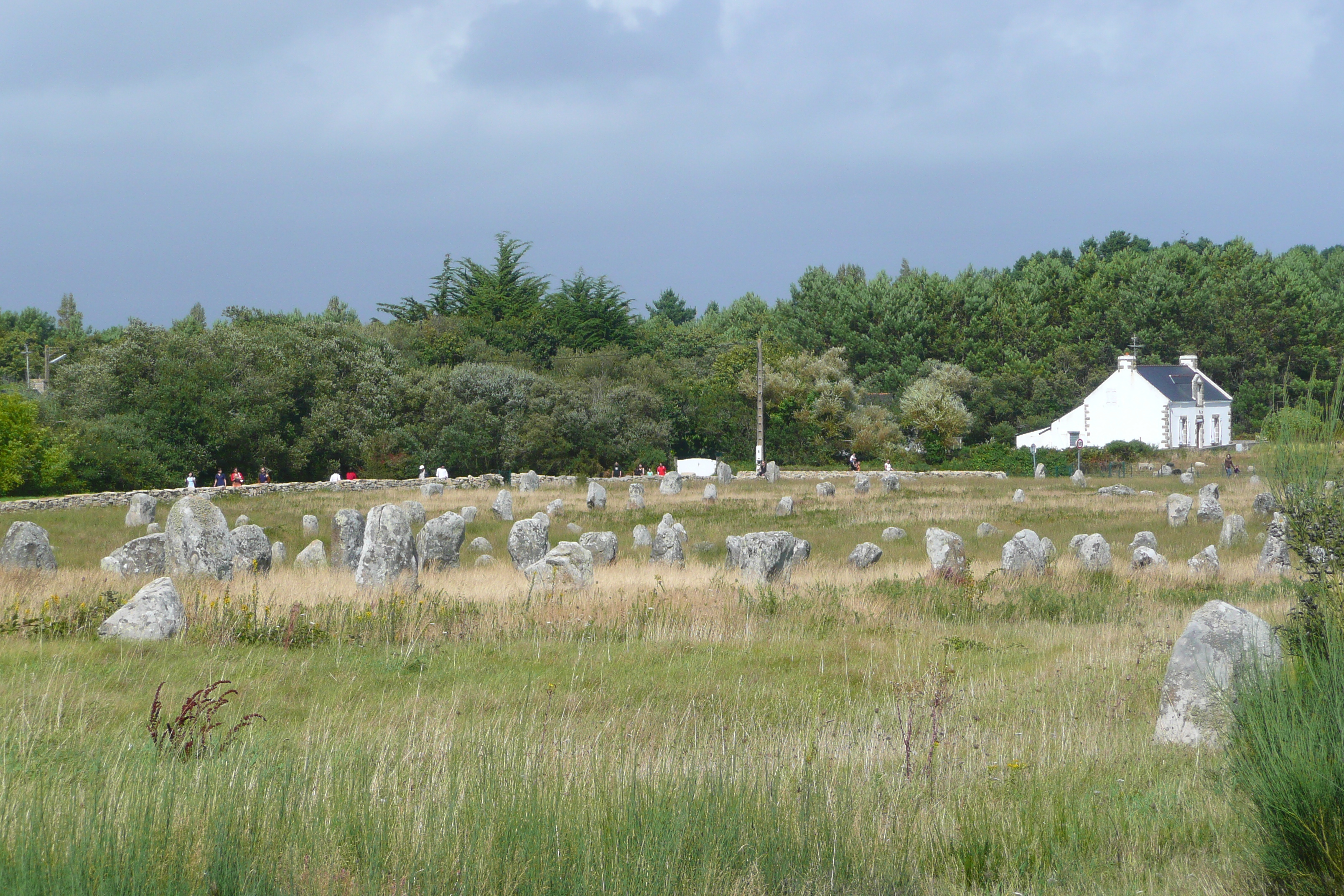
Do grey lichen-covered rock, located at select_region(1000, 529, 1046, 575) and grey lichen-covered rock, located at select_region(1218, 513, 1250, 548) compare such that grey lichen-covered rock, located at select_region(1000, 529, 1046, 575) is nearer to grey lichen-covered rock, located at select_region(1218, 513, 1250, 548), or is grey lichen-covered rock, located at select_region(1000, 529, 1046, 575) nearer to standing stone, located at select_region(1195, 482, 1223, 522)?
grey lichen-covered rock, located at select_region(1218, 513, 1250, 548)

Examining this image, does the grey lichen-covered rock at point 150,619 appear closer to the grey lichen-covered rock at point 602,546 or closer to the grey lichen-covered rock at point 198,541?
the grey lichen-covered rock at point 198,541

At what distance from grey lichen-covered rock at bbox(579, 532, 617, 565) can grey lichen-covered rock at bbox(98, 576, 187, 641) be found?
392 inches

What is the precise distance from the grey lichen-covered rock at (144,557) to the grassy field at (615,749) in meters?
2.80

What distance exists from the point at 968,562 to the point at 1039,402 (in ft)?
172

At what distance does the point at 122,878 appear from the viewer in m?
3.65

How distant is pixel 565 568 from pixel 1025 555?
859 centimetres

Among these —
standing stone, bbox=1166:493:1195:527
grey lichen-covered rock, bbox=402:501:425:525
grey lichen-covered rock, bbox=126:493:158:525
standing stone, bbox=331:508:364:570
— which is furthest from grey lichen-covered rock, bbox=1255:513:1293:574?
grey lichen-covered rock, bbox=126:493:158:525

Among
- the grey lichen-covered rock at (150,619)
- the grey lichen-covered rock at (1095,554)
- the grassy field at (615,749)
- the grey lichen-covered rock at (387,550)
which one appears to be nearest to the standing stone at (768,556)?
the grassy field at (615,749)

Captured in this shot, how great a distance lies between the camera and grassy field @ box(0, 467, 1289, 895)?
13.5ft

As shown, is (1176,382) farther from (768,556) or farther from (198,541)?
(198,541)

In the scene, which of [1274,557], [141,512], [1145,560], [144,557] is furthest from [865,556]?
[141,512]

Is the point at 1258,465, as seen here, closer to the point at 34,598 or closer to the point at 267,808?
the point at 267,808

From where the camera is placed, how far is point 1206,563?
1847 cm

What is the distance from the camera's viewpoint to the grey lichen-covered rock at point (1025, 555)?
60.3 feet
